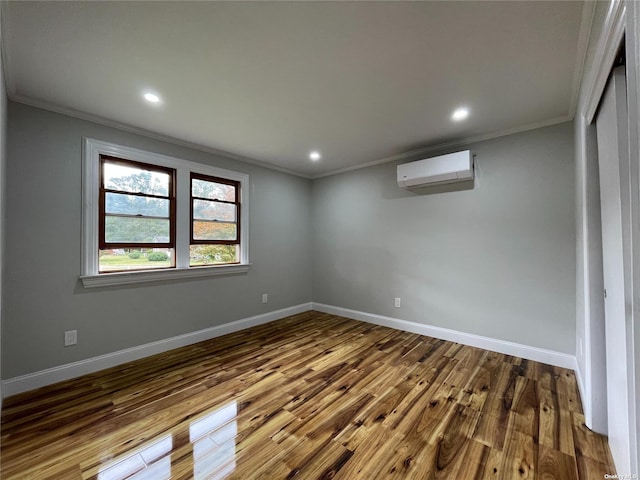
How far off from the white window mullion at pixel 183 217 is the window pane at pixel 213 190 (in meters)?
0.13

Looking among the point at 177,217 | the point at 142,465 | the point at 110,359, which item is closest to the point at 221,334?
the point at 110,359

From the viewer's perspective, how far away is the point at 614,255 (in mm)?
1372

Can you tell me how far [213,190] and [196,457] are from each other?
2.89 meters

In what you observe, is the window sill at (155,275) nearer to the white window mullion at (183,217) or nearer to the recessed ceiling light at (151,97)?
the white window mullion at (183,217)

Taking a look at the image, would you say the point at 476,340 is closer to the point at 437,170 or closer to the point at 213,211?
the point at 437,170

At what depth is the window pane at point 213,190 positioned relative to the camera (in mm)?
3375

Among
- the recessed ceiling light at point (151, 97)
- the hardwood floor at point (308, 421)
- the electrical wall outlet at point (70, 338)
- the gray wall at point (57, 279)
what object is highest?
the recessed ceiling light at point (151, 97)

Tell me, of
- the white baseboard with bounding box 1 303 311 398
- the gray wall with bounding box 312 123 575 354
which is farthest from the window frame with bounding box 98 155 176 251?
the gray wall with bounding box 312 123 575 354

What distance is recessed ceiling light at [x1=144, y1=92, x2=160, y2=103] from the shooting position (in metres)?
2.17

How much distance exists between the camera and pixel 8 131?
2.13 metres

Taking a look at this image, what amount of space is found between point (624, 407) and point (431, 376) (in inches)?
53.7

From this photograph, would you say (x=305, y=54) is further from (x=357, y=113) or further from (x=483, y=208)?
(x=483, y=208)

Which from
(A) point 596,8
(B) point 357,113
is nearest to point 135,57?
(B) point 357,113

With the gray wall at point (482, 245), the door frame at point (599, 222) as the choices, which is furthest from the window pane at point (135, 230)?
the door frame at point (599, 222)
